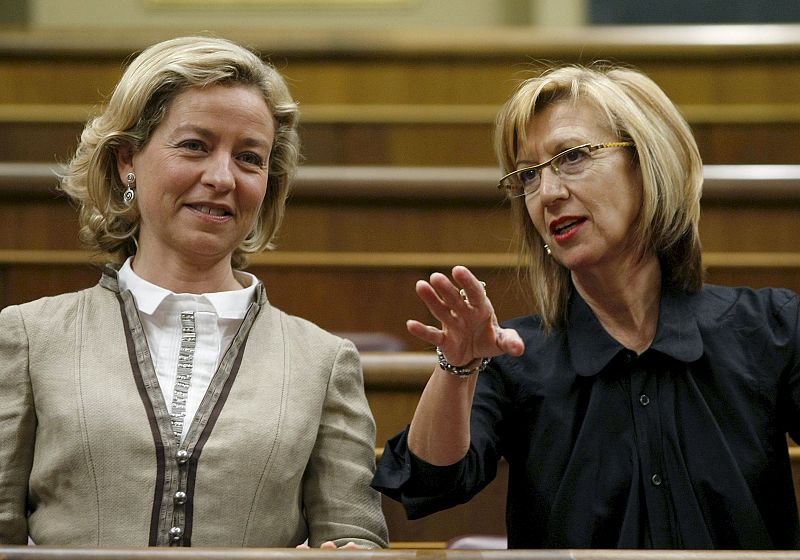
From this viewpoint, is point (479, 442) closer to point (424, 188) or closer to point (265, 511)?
point (265, 511)

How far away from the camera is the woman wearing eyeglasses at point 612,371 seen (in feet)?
2.40

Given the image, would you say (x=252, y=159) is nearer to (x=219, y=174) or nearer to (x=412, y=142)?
(x=219, y=174)

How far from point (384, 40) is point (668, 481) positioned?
1114 mm

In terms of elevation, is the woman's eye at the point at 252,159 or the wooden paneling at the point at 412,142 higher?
the woman's eye at the point at 252,159

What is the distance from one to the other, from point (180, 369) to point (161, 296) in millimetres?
56

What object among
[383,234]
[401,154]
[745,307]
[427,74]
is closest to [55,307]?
[745,307]

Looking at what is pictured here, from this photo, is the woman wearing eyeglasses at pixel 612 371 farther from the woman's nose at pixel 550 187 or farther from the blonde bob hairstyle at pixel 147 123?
the blonde bob hairstyle at pixel 147 123

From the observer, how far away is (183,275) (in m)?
0.80

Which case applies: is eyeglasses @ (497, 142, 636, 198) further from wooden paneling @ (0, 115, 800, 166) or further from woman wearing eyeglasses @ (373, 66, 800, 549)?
wooden paneling @ (0, 115, 800, 166)

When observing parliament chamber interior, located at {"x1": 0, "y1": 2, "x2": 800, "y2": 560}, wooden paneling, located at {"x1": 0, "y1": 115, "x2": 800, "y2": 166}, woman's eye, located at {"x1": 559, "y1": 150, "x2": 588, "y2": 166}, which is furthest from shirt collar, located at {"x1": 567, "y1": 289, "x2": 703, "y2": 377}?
wooden paneling, located at {"x1": 0, "y1": 115, "x2": 800, "y2": 166}

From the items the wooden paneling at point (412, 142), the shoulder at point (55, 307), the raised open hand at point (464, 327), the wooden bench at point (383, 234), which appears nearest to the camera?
the raised open hand at point (464, 327)

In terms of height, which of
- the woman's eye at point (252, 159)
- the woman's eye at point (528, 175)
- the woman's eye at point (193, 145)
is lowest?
the woman's eye at point (528, 175)

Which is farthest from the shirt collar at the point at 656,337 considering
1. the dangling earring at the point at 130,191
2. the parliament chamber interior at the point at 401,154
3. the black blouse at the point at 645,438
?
the dangling earring at the point at 130,191

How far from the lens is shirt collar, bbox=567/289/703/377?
30.5 inches
